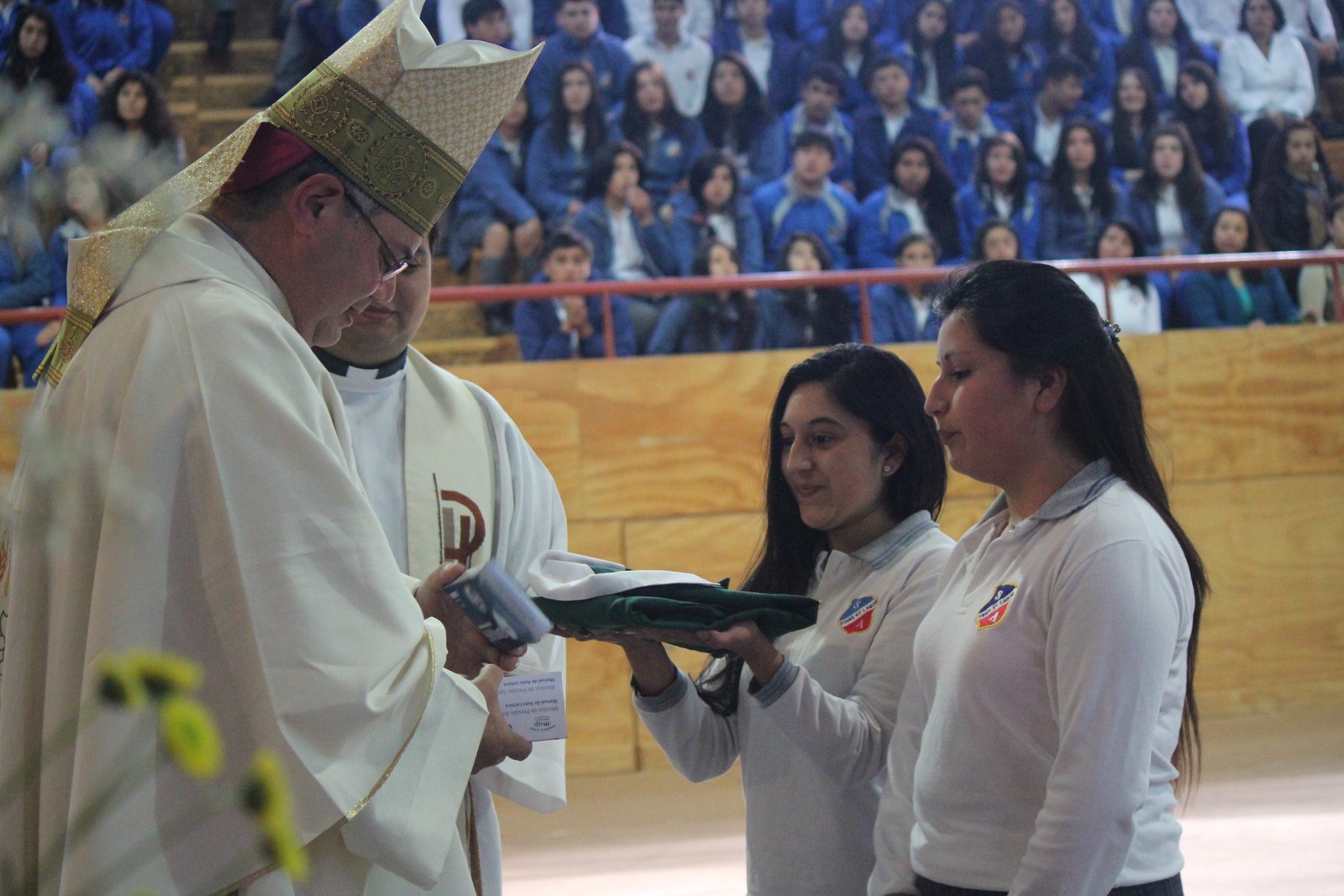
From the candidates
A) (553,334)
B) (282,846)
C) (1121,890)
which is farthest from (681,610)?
(553,334)

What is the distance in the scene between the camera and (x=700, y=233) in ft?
22.5

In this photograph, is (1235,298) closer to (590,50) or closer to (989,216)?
(989,216)

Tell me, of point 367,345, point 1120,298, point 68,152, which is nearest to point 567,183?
point 1120,298

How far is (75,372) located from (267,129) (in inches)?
14.3

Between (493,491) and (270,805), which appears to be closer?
(270,805)

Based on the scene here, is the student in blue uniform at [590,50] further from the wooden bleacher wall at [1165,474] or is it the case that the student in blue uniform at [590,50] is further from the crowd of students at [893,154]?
the wooden bleacher wall at [1165,474]

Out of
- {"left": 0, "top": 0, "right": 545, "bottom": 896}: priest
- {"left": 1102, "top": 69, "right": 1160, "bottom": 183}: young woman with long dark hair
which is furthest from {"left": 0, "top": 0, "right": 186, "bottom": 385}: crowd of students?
{"left": 1102, "top": 69, "right": 1160, "bottom": 183}: young woman with long dark hair

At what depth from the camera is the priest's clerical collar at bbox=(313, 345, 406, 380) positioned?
254 cm

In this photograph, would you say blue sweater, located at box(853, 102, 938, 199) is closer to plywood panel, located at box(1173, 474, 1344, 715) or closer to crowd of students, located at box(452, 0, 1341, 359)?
crowd of students, located at box(452, 0, 1341, 359)

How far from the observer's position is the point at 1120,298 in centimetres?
635

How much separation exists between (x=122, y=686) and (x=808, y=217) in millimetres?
6762

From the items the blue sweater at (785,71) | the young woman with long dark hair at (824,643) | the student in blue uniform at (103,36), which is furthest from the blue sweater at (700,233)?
the young woman with long dark hair at (824,643)

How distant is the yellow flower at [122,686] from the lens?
418 mm

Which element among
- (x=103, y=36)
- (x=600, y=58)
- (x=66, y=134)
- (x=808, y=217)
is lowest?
(x=808, y=217)
